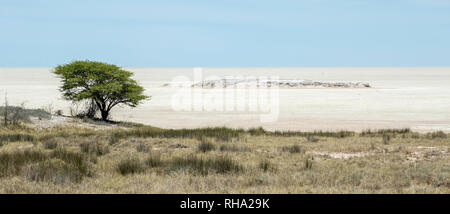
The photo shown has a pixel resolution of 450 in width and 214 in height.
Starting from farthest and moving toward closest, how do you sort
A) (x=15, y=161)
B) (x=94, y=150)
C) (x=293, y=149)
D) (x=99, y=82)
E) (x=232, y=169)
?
1. (x=99, y=82)
2. (x=293, y=149)
3. (x=94, y=150)
4. (x=15, y=161)
5. (x=232, y=169)

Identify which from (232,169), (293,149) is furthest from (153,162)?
(293,149)

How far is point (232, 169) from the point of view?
1265cm

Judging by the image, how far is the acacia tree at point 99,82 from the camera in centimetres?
3416

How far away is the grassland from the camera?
1034 cm

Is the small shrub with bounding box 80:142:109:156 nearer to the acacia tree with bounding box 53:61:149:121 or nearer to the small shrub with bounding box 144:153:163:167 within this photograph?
the small shrub with bounding box 144:153:163:167

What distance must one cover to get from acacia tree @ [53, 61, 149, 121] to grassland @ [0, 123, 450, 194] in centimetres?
1470

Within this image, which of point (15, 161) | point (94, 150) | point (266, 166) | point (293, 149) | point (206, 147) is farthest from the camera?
point (206, 147)

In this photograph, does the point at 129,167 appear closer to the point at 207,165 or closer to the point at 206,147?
the point at 207,165

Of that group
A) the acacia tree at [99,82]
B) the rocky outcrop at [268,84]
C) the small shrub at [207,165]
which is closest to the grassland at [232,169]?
the small shrub at [207,165]

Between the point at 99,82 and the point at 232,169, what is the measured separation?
23.8 metres
